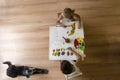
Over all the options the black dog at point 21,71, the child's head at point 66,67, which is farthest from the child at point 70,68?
the black dog at point 21,71

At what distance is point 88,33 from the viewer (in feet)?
5.61

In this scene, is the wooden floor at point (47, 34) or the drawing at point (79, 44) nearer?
the drawing at point (79, 44)

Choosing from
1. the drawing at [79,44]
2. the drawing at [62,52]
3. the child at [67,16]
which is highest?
the child at [67,16]

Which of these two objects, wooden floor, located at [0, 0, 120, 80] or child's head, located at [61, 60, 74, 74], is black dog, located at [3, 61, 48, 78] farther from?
child's head, located at [61, 60, 74, 74]

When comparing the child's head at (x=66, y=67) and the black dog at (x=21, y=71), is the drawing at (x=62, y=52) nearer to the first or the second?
the child's head at (x=66, y=67)

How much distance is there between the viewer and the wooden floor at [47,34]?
160 centimetres

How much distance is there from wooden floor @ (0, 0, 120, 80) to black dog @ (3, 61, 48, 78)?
3 centimetres

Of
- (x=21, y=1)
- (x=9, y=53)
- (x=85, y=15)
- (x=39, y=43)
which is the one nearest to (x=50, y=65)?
(x=39, y=43)

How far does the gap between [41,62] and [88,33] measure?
1.37ft

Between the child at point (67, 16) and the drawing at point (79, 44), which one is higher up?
the child at point (67, 16)

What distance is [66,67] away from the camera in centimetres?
146

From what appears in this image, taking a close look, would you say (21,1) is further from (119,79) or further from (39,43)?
(119,79)

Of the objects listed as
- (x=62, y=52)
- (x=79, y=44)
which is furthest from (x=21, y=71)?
(x=79, y=44)

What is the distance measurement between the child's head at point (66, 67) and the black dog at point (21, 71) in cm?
19
